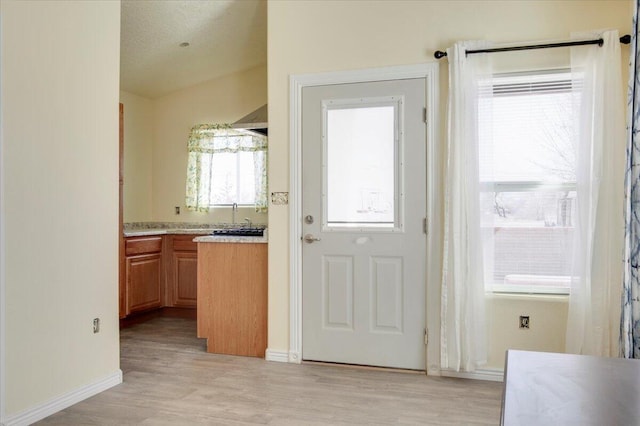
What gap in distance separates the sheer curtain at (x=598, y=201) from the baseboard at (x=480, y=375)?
1.68 feet

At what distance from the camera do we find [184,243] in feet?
18.0

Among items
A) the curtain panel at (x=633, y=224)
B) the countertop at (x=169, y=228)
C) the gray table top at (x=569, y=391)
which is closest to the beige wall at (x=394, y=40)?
the curtain panel at (x=633, y=224)

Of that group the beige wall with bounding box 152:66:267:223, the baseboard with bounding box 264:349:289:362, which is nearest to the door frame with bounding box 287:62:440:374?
the baseboard with bounding box 264:349:289:362

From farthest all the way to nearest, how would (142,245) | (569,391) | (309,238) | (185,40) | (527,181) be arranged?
(142,245)
(185,40)
(309,238)
(527,181)
(569,391)

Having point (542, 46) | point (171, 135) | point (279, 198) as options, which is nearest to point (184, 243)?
point (171, 135)

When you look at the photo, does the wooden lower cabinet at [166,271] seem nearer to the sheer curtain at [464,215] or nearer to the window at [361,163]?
the window at [361,163]

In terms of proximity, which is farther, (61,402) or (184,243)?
(184,243)

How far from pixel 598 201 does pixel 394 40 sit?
69.0 inches

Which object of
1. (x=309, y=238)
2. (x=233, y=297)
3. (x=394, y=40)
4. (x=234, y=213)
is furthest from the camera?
(x=234, y=213)

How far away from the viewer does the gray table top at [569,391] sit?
87cm

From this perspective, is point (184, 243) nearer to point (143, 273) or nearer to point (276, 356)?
point (143, 273)

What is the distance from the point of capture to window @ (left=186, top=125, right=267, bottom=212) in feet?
19.0

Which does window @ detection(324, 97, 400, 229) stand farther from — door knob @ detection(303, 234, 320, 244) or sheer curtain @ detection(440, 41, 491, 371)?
sheer curtain @ detection(440, 41, 491, 371)

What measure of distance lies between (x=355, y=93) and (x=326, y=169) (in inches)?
23.8
